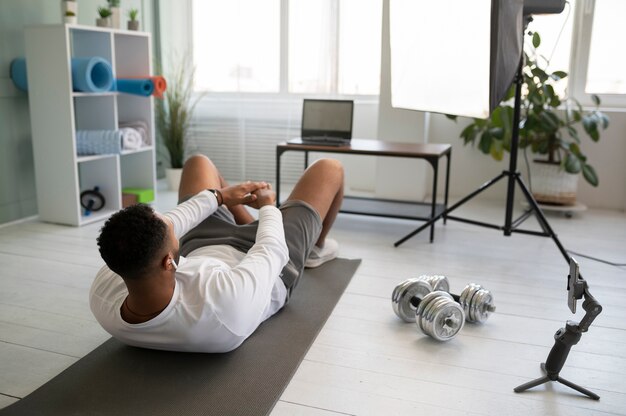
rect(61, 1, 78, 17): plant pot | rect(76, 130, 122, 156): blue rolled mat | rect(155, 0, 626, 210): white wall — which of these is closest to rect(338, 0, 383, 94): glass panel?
rect(155, 0, 626, 210): white wall

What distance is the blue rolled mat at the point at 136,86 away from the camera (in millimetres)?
3438

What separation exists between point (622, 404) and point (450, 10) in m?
1.39

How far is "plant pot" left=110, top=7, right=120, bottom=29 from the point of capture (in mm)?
3504

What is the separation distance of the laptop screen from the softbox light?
0.95m

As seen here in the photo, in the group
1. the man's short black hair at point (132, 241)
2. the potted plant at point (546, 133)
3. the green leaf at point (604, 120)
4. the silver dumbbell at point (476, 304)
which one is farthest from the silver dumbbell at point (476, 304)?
the green leaf at point (604, 120)

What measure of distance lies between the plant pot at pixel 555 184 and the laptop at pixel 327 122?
1.38 m

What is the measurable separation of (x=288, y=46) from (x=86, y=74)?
1877mm

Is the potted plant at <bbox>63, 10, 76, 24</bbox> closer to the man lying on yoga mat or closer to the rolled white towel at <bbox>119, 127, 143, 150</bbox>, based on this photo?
the rolled white towel at <bbox>119, 127, 143, 150</bbox>

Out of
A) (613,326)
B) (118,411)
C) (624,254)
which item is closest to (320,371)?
(118,411)

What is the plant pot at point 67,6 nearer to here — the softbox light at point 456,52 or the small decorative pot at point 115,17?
the small decorative pot at point 115,17

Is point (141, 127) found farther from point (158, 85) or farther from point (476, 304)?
point (476, 304)

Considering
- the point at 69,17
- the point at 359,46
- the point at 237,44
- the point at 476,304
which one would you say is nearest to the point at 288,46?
the point at 237,44

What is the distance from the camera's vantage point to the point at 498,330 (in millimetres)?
2010

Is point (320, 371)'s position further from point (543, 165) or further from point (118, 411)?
point (543, 165)
